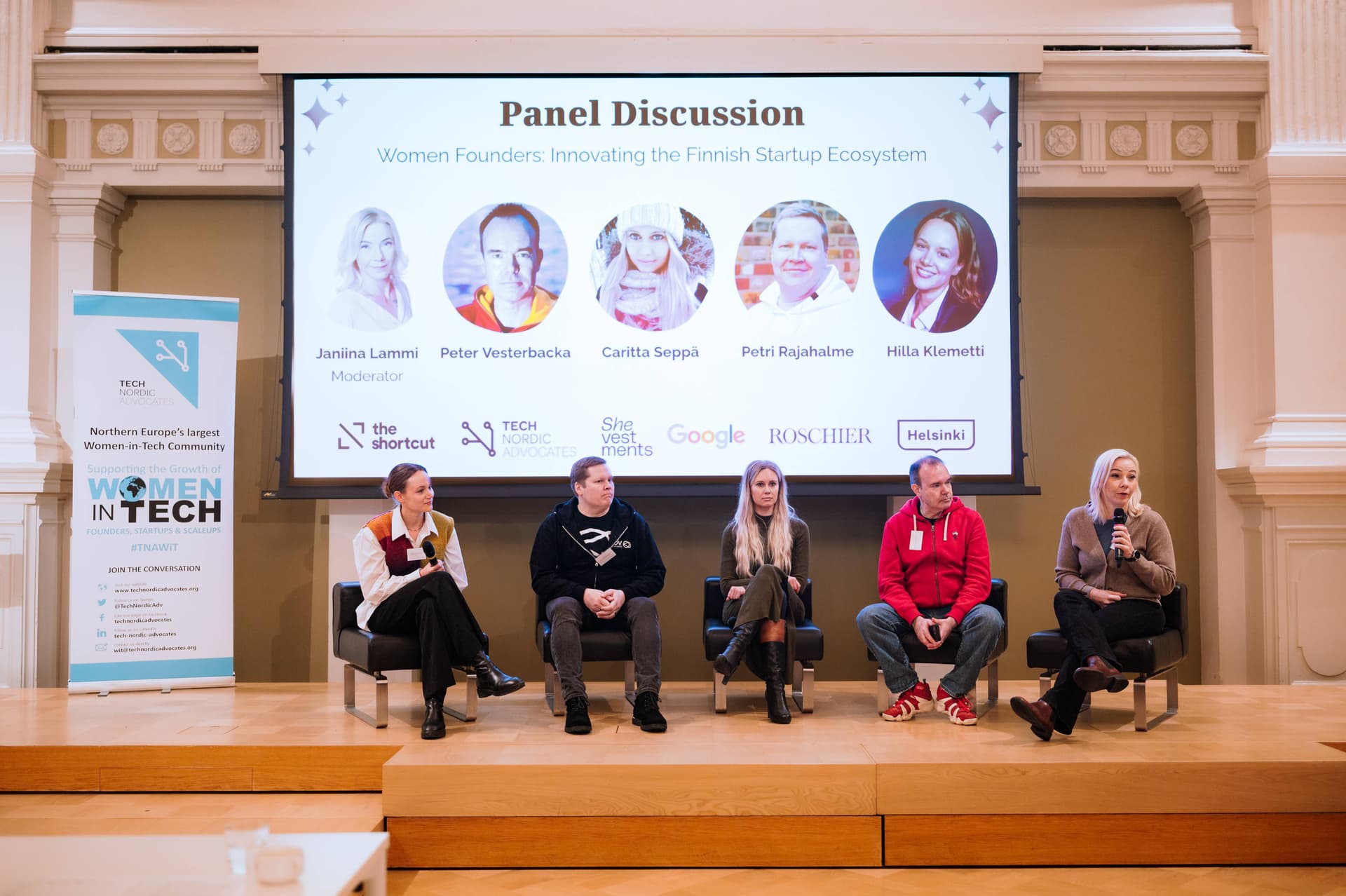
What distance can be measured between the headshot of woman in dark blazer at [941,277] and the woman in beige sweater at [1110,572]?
1.28 metres

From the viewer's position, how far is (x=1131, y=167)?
5145mm

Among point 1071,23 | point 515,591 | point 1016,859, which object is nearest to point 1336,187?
point 1071,23

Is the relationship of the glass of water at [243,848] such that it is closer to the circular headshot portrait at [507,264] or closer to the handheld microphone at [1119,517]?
the handheld microphone at [1119,517]

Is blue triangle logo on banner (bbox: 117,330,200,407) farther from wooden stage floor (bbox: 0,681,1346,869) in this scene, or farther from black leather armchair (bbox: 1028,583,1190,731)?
black leather armchair (bbox: 1028,583,1190,731)

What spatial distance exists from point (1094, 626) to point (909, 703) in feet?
2.45

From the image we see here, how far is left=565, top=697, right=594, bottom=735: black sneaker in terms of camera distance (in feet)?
12.0

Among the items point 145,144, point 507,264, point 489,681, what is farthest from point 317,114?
point 489,681

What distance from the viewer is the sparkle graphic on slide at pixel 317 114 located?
491 centimetres

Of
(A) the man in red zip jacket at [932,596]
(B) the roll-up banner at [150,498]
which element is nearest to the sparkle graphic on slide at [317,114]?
(B) the roll-up banner at [150,498]

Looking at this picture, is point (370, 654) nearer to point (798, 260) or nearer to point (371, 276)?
point (371, 276)

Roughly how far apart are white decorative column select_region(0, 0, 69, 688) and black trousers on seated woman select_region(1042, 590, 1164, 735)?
4.67 metres

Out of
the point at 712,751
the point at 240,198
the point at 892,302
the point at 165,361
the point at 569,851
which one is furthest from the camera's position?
the point at 240,198

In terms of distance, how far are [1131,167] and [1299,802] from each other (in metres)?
3.27

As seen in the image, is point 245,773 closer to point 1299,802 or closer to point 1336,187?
point 1299,802
